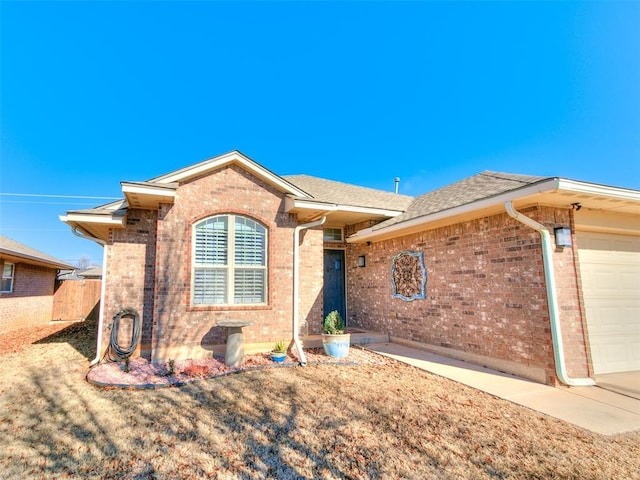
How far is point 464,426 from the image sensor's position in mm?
3562

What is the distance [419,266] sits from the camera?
7559mm

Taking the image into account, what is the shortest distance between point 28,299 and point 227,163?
1301 centimetres

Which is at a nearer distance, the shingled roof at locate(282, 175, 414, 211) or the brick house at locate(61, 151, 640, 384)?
the brick house at locate(61, 151, 640, 384)

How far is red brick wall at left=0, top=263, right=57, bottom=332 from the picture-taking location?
11695 millimetres

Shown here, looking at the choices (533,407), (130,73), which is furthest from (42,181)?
(533,407)

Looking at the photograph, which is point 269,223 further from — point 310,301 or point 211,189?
point 310,301

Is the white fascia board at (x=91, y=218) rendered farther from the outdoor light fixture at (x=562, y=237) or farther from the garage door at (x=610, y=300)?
the garage door at (x=610, y=300)

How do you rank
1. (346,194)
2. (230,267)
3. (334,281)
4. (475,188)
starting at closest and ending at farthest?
(230,267) → (475,188) → (334,281) → (346,194)

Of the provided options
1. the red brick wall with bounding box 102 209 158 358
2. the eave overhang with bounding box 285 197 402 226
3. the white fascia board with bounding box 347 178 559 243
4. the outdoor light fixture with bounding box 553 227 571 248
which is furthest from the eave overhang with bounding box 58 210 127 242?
the outdoor light fixture with bounding box 553 227 571 248

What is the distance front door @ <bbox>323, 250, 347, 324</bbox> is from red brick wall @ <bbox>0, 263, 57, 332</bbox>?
38.2 feet

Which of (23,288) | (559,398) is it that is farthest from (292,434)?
(23,288)

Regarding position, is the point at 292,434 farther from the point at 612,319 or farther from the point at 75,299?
the point at 75,299

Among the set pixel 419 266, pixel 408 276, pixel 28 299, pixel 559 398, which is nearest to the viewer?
pixel 559 398

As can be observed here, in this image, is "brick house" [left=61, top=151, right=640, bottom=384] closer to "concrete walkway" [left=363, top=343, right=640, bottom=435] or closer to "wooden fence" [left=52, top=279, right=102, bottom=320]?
"concrete walkway" [left=363, top=343, right=640, bottom=435]
